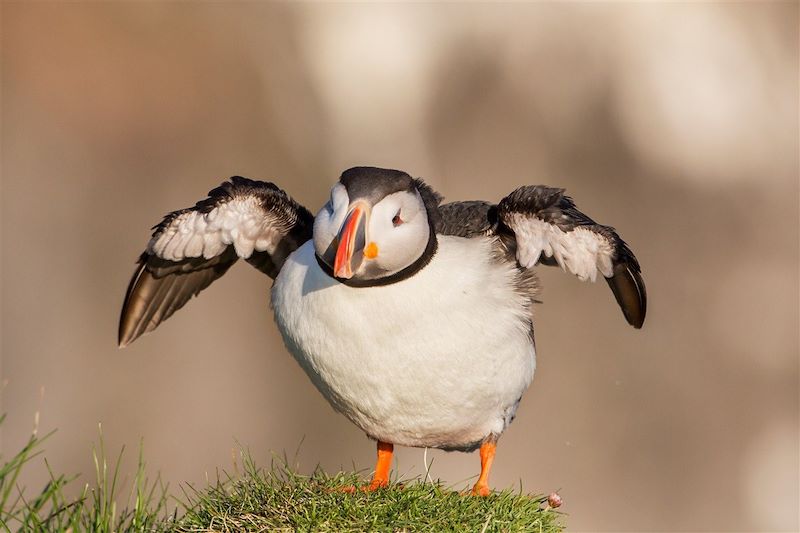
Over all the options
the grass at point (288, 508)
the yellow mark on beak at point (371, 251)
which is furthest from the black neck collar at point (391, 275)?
the grass at point (288, 508)

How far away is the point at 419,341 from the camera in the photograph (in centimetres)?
→ 533

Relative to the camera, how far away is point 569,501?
16.8 metres

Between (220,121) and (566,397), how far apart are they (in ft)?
26.2

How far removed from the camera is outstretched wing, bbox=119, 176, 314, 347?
612 cm

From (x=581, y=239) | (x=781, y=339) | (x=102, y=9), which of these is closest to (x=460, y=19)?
(x=102, y=9)

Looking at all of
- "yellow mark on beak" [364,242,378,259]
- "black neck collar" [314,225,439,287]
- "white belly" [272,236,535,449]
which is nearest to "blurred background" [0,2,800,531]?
"white belly" [272,236,535,449]

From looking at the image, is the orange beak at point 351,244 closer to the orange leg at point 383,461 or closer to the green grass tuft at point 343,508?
the green grass tuft at point 343,508

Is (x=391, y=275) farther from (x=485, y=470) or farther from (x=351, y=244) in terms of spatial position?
(x=485, y=470)

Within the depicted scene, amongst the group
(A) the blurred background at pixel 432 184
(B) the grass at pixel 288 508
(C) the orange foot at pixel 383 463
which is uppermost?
(A) the blurred background at pixel 432 184

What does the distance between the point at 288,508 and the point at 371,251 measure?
1388mm

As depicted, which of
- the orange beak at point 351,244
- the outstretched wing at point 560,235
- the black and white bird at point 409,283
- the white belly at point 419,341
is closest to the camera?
the orange beak at point 351,244

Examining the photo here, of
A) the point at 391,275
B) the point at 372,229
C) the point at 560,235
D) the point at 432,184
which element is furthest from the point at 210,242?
the point at 432,184

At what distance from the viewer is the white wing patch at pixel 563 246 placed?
5738 millimetres

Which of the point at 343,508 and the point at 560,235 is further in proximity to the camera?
the point at 560,235
